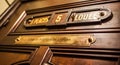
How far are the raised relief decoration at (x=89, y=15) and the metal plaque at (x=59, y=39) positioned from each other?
0.13 m

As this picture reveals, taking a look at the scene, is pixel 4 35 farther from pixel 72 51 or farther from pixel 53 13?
pixel 72 51

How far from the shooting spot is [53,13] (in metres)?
1.62

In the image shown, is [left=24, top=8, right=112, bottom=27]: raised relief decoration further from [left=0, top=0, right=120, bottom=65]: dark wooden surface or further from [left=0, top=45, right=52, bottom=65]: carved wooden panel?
[left=0, top=45, right=52, bottom=65]: carved wooden panel

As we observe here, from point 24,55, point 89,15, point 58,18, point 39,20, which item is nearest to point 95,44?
point 89,15

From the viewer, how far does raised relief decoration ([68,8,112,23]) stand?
4.17ft

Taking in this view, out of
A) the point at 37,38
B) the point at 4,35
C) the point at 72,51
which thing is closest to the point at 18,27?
the point at 4,35

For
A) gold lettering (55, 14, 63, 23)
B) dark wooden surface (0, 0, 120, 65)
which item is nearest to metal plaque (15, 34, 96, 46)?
dark wooden surface (0, 0, 120, 65)

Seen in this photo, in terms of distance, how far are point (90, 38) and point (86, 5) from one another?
0.38m

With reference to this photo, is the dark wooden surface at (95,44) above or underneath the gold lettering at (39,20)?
underneath

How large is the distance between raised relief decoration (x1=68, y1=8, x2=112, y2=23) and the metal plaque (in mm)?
125

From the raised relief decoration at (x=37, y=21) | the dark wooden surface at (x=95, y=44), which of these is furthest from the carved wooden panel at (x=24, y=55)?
the raised relief decoration at (x=37, y=21)

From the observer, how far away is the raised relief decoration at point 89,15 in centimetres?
127

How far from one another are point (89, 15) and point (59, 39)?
0.91 feet

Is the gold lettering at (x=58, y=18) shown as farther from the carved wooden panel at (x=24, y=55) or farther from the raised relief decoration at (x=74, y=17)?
the carved wooden panel at (x=24, y=55)
